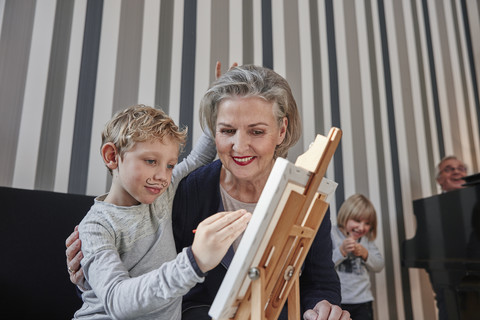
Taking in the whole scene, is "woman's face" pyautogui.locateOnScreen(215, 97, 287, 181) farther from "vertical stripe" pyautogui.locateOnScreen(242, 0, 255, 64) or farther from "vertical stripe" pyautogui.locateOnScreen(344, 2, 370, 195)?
"vertical stripe" pyautogui.locateOnScreen(344, 2, 370, 195)

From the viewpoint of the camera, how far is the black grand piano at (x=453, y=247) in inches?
80.4

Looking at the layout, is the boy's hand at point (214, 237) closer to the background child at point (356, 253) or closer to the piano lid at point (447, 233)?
the piano lid at point (447, 233)

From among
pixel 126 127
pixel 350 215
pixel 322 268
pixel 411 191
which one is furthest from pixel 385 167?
pixel 126 127

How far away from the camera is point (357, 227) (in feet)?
8.67

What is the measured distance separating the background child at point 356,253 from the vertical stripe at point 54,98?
1822 mm

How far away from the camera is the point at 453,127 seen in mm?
3420

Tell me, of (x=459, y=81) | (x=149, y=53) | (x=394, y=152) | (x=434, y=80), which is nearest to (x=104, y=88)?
(x=149, y=53)

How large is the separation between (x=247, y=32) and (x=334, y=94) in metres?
0.85

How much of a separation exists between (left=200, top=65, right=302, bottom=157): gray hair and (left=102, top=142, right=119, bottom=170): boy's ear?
0.40m

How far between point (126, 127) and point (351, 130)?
7.63 feet

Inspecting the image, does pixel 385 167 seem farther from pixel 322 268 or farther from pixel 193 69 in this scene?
pixel 322 268

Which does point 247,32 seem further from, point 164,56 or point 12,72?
point 12,72

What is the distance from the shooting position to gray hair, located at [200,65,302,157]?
1261mm

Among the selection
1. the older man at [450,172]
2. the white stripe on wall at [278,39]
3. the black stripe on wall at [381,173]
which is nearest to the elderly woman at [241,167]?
the white stripe on wall at [278,39]
